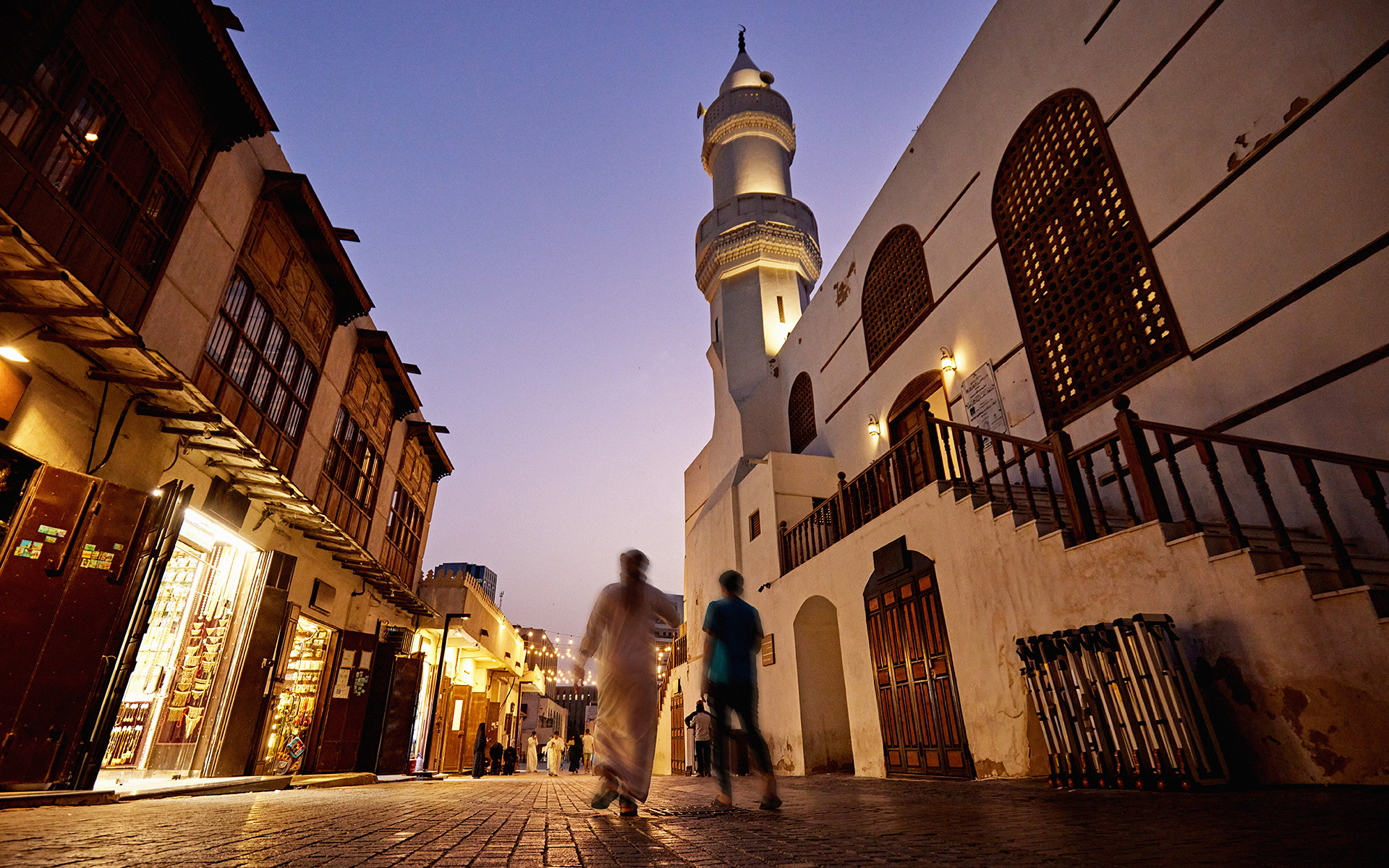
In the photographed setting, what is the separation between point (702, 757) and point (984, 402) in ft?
25.8

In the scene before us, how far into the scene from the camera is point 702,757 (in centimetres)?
1159

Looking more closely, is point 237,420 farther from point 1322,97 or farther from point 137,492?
point 1322,97

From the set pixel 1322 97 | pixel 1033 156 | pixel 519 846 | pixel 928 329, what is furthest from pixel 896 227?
pixel 519 846

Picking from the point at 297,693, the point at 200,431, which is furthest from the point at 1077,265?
the point at 297,693

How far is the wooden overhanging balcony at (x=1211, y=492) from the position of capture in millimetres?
4105

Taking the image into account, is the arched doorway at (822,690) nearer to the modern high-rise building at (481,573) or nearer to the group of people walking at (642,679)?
the group of people walking at (642,679)

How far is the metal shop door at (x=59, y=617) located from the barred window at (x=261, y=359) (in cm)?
220

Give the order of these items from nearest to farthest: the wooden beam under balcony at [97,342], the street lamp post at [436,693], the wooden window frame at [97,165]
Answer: the wooden window frame at [97,165], the wooden beam under balcony at [97,342], the street lamp post at [436,693]

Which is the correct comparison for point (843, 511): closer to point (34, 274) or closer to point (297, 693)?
point (34, 274)

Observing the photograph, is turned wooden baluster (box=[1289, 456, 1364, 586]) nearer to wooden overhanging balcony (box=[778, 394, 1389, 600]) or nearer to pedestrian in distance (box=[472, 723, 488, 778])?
wooden overhanging balcony (box=[778, 394, 1389, 600])

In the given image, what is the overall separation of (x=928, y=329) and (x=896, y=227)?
8.35 ft

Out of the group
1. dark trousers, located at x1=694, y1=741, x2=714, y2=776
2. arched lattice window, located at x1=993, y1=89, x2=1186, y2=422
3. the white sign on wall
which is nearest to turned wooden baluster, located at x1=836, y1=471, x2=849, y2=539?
the white sign on wall

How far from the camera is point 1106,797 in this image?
12.1 feet

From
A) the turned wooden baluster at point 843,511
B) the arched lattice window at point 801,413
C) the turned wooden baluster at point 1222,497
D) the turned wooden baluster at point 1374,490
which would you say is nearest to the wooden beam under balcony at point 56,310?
the turned wooden baluster at point 843,511
